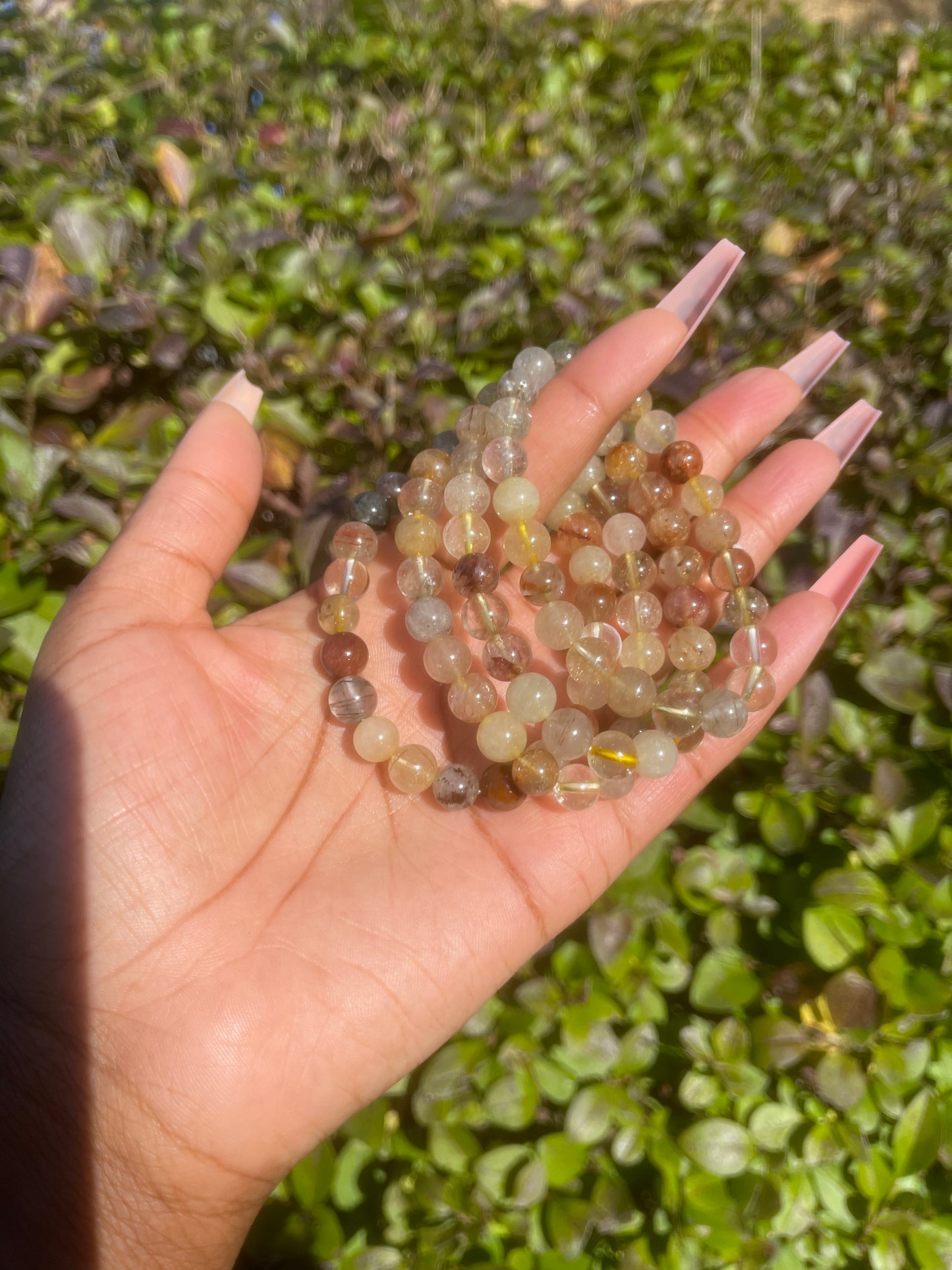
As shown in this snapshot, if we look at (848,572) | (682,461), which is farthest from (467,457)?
(848,572)

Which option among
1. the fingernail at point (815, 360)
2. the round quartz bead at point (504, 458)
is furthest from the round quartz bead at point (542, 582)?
the fingernail at point (815, 360)

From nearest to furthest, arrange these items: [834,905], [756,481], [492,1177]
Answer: [492,1177], [834,905], [756,481]

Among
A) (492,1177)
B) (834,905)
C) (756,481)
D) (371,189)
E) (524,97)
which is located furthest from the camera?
(524,97)

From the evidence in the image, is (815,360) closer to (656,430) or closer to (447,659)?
(656,430)

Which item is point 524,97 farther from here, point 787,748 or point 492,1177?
point 492,1177

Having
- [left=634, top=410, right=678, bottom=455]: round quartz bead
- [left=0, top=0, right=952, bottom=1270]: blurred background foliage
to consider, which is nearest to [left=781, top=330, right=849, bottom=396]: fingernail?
[left=0, top=0, right=952, bottom=1270]: blurred background foliage

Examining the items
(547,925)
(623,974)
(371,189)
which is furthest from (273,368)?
(623,974)

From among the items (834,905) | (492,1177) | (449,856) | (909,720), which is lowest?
(492,1177)

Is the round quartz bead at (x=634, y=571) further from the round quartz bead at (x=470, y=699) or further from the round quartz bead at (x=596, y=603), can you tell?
the round quartz bead at (x=470, y=699)
